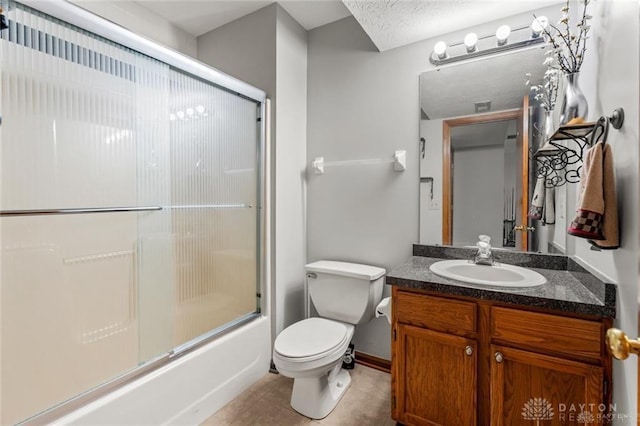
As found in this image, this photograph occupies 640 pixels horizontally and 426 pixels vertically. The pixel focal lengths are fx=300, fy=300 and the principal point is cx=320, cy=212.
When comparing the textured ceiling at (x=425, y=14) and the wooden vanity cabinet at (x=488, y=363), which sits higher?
the textured ceiling at (x=425, y=14)

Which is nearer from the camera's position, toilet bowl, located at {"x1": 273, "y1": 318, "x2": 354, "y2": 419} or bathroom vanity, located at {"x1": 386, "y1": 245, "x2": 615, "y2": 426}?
bathroom vanity, located at {"x1": 386, "y1": 245, "x2": 615, "y2": 426}

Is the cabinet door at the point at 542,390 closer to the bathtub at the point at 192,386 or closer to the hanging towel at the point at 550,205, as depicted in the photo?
the hanging towel at the point at 550,205

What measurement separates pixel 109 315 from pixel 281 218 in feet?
3.73

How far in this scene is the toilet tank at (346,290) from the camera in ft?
6.36

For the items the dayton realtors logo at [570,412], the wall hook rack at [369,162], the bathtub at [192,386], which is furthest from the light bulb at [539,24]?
the bathtub at [192,386]

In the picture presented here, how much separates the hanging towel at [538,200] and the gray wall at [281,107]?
152cm

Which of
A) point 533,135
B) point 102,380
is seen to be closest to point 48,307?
point 102,380

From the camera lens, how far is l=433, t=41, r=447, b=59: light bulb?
1865 mm

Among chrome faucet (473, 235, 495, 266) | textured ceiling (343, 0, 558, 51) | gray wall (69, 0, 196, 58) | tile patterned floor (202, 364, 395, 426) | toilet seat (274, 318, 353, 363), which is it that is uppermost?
gray wall (69, 0, 196, 58)

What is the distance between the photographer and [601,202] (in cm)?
97

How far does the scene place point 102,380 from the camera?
133 cm

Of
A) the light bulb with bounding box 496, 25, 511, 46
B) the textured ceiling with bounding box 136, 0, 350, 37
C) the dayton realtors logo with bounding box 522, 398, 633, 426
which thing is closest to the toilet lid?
the dayton realtors logo with bounding box 522, 398, 633, 426

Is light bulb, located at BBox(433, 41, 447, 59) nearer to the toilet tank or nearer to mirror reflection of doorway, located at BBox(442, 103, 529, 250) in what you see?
mirror reflection of doorway, located at BBox(442, 103, 529, 250)

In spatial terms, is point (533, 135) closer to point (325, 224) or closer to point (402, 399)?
point (325, 224)
